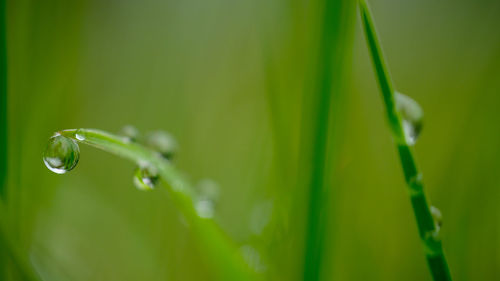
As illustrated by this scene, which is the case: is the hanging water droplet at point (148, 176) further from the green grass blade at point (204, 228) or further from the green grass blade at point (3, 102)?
the green grass blade at point (3, 102)

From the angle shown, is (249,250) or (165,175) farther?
(249,250)

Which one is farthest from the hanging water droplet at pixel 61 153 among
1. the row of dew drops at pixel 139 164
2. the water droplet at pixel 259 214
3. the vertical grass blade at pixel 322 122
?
the water droplet at pixel 259 214

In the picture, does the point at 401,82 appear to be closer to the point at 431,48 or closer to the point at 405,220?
the point at 431,48

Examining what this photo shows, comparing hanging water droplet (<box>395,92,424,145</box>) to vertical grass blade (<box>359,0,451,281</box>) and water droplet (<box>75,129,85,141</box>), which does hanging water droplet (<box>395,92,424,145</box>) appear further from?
water droplet (<box>75,129,85,141</box>)

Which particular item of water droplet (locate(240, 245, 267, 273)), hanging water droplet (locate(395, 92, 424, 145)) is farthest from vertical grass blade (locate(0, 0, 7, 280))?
hanging water droplet (locate(395, 92, 424, 145))

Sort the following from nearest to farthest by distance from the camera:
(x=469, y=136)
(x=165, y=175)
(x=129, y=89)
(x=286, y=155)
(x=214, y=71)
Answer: (x=165, y=175) → (x=286, y=155) → (x=469, y=136) → (x=129, y=89) → (x=214, y=71)

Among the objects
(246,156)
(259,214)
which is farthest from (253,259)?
(246,156)

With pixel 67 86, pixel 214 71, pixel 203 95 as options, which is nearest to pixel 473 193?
pixel 67 86
